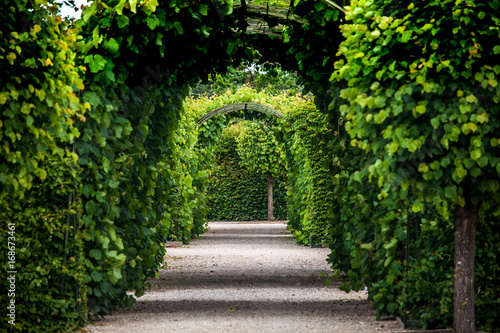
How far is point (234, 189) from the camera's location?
91.0 ft

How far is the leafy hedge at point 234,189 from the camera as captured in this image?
27641mm

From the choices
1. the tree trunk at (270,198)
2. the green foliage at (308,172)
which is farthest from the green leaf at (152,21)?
the tree trunk at (270,198)

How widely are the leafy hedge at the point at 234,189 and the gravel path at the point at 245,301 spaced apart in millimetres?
14624

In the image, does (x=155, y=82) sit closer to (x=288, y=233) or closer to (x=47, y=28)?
(x=47, y=28)

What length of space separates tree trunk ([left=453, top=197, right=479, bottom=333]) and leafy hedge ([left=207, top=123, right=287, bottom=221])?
2234 cm

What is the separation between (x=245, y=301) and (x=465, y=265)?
3.22 m

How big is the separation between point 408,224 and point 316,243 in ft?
30.9

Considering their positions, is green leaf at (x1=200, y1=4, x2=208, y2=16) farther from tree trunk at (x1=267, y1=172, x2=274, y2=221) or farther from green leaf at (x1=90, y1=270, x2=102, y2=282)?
tree trunk at (x1=267, y1=172, x2=274, y2=221)

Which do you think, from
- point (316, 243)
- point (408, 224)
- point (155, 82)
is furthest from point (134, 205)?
point (316, 243)

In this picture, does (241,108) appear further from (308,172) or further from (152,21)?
(152,21)

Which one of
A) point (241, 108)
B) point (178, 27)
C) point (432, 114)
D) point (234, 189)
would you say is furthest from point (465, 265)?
point (234, 189)

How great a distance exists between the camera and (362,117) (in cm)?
488

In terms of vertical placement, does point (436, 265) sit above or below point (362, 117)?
below

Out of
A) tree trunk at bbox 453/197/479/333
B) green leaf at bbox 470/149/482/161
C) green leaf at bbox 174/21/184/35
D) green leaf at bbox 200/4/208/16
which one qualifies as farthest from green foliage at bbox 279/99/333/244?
green leaf at bbox 470/149/482/161
